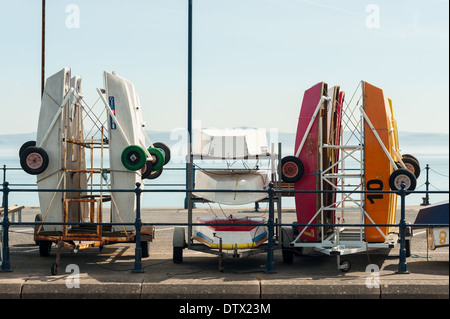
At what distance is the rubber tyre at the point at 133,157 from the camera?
1088 centimetres

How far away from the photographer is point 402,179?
10164 millimetres

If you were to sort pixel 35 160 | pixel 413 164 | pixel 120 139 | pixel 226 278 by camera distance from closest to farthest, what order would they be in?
pixel 226 278 < pixel 35 160 < pixel 120 139 < pixel 413 164

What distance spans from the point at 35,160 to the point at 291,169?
Answer: 14.0 ft

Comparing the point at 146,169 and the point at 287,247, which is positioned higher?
the point at 146,169

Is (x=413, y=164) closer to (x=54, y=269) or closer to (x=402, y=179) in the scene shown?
(x=402, y=179)

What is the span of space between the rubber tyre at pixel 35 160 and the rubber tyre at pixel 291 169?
3953 mm

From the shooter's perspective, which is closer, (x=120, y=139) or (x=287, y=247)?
(x=287, y=247)

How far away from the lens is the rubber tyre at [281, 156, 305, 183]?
35.2 ft

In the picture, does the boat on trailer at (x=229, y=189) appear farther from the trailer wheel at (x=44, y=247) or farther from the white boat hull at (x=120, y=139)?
the trailer wheel at (x=44, y=247)

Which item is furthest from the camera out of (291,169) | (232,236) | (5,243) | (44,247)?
(44,247)

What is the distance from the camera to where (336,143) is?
11648 mm

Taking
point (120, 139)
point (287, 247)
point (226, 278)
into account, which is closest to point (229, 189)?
point (287, 247)

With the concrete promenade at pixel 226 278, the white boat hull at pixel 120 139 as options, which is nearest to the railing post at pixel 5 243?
the concrete promenade at pixel 226 278
